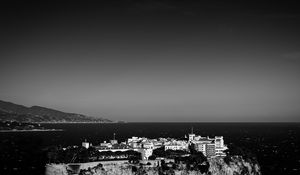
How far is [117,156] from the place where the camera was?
68.8m

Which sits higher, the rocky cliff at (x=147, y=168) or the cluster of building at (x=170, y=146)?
the cluster of building at (x=170, y=146)

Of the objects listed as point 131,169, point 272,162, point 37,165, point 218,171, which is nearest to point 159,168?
point 131,169

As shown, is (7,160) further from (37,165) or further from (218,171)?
(218,171)

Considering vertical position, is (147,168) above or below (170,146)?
below

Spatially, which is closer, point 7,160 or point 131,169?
point 131,169

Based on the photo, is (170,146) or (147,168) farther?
(170,146)

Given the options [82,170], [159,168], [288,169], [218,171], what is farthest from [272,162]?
[82,170]

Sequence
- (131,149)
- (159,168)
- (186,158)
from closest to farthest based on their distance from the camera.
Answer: (159,168) < (186,158) < (131,149)

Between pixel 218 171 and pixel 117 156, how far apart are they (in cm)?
1596

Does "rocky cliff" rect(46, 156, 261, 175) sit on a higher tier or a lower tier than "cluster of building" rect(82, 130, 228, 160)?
lower

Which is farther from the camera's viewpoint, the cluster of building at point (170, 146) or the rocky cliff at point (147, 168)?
the cluster of building at point (170, 146)

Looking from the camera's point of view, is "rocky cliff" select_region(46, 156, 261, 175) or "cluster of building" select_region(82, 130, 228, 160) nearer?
"rocky cliff" select_region(46, 156, 261, 175)

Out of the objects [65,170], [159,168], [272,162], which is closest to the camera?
[65,170]

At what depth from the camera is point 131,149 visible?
76.8 metres
